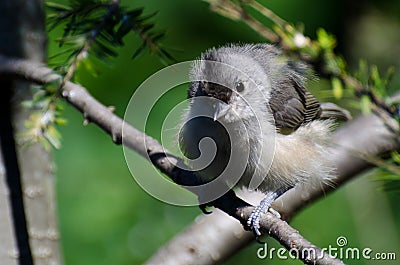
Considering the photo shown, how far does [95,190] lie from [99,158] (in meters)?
0.14

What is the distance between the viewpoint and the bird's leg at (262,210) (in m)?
1.37

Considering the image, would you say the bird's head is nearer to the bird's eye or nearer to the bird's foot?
the bird's eye

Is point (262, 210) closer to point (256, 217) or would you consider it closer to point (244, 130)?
point (256, 217)

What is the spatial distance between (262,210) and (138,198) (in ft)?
3.76

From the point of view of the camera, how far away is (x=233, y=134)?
1.67 m

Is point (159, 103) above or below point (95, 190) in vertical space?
above

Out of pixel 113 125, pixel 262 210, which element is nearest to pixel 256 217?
pixel 262 210

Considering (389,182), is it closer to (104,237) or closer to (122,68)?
(104,237)

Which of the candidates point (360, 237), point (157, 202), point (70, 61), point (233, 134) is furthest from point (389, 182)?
point (157, 202)

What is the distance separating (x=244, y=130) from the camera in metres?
1.66

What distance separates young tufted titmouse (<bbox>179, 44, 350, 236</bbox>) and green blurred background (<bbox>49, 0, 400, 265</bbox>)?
0.66 metres

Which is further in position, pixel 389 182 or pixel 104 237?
pixel 104 237

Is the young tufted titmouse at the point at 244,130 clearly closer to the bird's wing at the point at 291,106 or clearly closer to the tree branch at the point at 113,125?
the bird's wing at the point at 291,106

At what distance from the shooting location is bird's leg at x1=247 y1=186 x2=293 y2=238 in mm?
1368
